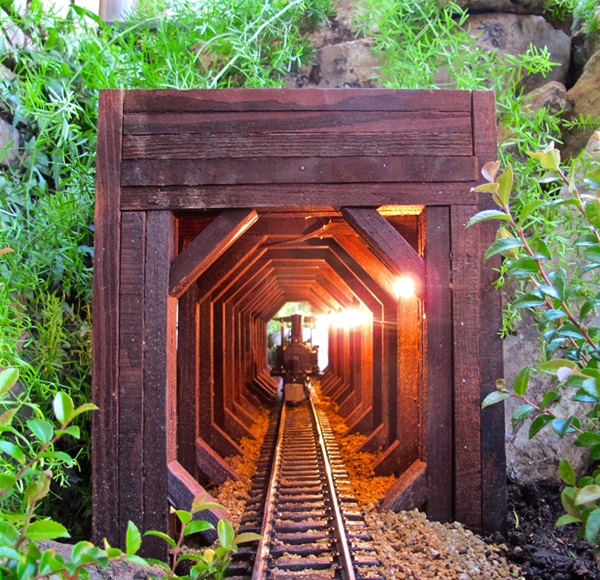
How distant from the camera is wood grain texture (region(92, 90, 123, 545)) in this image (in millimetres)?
3564

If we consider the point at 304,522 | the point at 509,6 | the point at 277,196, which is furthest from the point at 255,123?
the point at 509,6

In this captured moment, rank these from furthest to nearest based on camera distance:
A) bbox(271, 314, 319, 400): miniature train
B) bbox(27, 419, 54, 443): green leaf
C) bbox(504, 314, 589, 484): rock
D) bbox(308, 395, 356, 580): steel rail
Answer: bbox(271, 314, 319, 400): miniature train
bbox(504, 314, 589, 484): rock
bbox(308, 395, 356, 580): steel rail
bbox(27, 419, 54, 443): green leaf

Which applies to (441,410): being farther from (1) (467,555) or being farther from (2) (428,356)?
(1) (467,555)

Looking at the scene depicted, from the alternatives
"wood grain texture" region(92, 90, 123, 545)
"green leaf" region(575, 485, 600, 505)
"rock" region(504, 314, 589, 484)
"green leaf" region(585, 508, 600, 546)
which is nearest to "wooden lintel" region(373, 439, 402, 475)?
"rock" region(504, 314, 589, 484)

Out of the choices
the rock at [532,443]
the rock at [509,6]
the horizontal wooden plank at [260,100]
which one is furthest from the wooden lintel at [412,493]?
the rock at [509,6]

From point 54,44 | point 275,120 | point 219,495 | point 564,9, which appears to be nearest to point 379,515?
point 219,495

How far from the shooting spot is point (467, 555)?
10.9ft

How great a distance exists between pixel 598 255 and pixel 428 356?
1.75 m

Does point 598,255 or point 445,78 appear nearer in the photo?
point 598,255

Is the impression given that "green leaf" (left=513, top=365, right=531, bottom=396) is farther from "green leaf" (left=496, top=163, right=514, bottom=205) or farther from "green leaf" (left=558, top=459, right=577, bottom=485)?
Answer: "green leaf" (left=496, top=163, right=514, bottom=205)

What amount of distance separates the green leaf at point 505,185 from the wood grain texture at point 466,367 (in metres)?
1.46

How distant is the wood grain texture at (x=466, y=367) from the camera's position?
375cm

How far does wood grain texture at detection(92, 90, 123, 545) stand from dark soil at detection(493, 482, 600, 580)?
8.02 ft

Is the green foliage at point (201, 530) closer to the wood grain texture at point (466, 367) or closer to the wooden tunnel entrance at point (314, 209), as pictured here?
the wooden tunnel entrance at point (314, 209)
